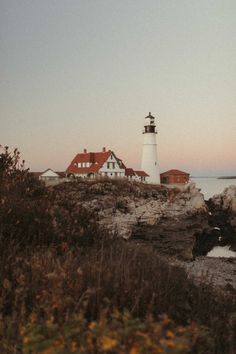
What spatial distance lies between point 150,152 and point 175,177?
55.4ft

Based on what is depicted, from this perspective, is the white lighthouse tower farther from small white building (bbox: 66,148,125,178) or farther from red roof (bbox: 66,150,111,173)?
red roof (bbox: 66,150,111,173)

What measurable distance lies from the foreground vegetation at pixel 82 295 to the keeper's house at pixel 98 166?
50.3 metres

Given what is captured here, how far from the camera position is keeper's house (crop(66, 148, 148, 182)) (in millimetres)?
58594

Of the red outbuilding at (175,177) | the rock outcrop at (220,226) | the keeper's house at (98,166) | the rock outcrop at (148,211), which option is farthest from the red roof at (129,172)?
the rock outcrop at (148,211)

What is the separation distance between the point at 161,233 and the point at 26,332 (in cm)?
1827

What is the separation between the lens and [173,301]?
14.9 feet

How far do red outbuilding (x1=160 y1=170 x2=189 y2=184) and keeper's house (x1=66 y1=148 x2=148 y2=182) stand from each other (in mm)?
14055

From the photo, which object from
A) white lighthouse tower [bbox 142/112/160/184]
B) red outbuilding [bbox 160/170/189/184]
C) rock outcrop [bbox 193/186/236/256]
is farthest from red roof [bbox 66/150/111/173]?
rock outcrop [bbox 193/186/236/256]

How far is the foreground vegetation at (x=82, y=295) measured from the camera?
256 centimetres

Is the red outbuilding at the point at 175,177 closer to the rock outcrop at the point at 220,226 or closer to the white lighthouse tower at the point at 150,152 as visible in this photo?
the white lighthouse tower at the point at 150,152

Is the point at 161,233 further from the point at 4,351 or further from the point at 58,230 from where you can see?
the point at 4,351

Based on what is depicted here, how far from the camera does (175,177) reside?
74.2m

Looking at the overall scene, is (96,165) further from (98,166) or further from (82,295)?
(82,295)

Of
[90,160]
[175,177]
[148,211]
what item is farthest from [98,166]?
[148,211]
